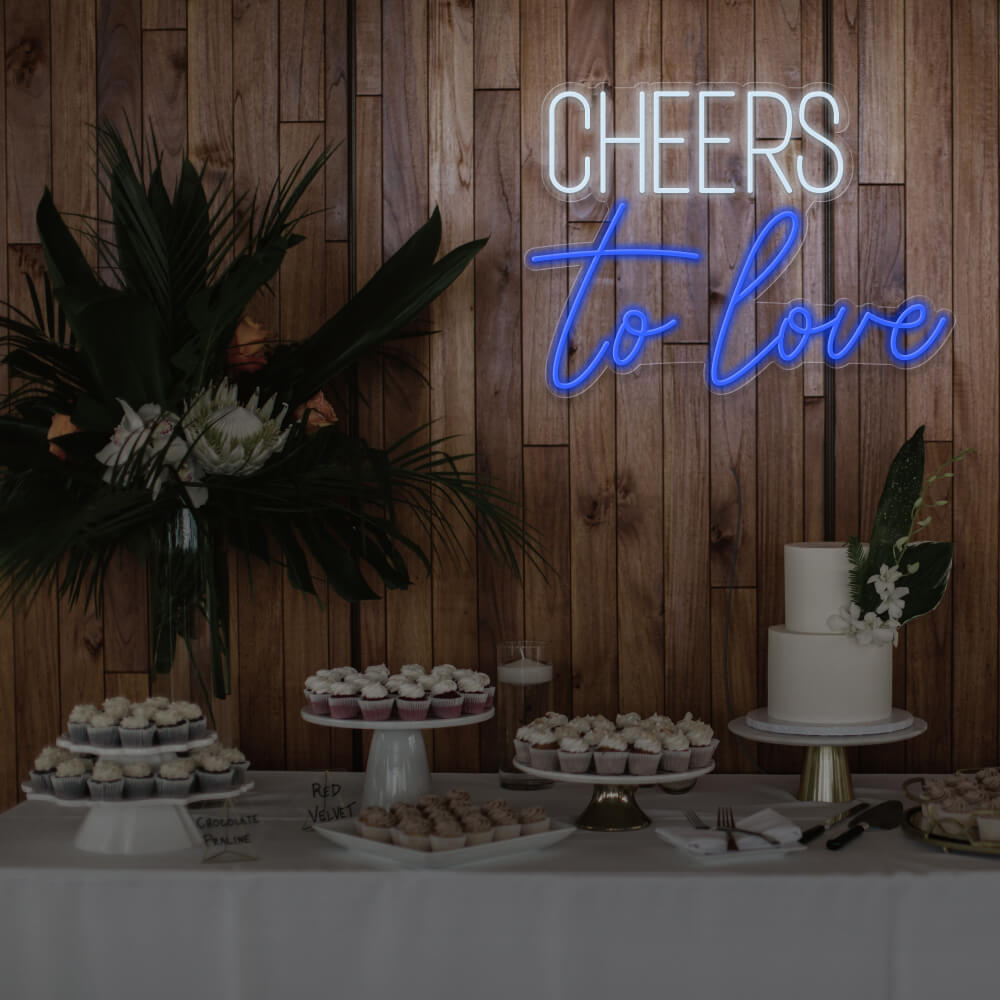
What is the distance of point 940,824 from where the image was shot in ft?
6.14

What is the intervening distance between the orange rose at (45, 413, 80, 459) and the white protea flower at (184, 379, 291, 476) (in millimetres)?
263

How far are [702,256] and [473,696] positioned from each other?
1.18 metres

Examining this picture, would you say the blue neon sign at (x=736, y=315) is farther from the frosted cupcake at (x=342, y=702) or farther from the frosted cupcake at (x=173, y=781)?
the frosted cupcake at (x=173, y=781)

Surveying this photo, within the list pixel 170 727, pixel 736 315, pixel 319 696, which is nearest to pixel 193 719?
pixel 170 727

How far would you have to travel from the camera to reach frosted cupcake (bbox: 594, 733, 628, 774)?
1973mm

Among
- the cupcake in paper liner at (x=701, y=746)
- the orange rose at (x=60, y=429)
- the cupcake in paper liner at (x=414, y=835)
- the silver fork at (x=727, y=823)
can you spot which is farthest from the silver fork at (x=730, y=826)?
the orange rose at (x=60, y=429)

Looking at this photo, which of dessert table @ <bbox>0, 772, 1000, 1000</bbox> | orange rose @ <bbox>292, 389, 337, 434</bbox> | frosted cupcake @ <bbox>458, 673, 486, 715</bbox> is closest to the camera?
dessert table @ <bbox>0, 772, 1000, 1000</bbox>

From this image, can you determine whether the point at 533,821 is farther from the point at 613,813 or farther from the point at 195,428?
the point at 195,428

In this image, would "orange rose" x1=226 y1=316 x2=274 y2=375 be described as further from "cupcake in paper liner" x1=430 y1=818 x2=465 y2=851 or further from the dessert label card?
"cupcake in paper liner" x1=430 y1=818 x2=465 y2=851

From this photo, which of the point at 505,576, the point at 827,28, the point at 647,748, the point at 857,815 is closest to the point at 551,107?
the point at 827,28

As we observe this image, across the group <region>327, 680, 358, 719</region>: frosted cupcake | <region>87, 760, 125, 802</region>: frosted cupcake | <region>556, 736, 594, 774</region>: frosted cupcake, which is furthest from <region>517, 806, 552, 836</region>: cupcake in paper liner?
<region>87, 760, 125, 802</region>: frosted cupcake

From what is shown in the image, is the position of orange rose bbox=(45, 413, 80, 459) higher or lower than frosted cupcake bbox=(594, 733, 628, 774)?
higher

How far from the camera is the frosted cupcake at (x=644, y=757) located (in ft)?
6.45

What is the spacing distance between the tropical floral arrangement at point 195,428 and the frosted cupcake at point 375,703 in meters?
0.27
